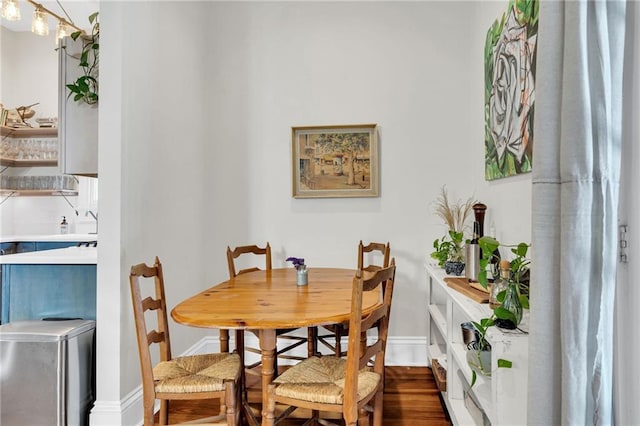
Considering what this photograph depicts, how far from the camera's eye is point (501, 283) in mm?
1441

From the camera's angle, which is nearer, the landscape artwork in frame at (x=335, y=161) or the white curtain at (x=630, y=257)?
the white curtain at (x=630, y=257)

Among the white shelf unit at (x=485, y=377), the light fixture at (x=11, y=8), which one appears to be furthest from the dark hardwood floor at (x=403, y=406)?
the light fixture at (x=11, y=8)

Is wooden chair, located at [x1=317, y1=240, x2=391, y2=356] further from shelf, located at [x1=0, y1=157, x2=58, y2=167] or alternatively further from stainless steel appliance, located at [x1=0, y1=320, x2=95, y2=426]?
shelf, located at [x1=0, y1=157, x2=58, y2=167]

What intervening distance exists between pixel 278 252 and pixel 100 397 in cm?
161

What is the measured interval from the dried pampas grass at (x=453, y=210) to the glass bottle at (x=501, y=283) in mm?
1215

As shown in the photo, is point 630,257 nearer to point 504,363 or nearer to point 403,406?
point 504,363

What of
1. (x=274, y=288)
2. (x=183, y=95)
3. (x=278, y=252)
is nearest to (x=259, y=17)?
(x=183, y=95)

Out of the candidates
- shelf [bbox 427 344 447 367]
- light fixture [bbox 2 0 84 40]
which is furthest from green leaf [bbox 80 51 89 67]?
shelf [bbox 427 344 447 367]

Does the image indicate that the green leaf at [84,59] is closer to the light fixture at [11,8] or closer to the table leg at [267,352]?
the light fixture at [11,8]

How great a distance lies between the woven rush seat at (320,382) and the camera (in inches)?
61.7

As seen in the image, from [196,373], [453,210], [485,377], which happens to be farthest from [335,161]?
[485,377]

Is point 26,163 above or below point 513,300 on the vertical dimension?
above

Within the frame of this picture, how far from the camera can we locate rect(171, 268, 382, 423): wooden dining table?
5.08ft

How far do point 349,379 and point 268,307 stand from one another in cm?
49
